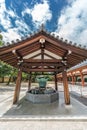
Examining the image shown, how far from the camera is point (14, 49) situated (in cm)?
555

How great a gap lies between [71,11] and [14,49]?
663 cm

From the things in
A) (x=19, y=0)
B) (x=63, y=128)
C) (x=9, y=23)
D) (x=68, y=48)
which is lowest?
(x=63, y=128)

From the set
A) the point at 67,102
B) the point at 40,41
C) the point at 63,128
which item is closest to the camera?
the point at 63,128

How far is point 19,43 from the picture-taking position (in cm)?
554

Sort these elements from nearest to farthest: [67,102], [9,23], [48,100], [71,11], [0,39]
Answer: [67,102]
[48,100]
[71,11]
[0,39]
[9,23]

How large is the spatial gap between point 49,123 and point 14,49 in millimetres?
3050

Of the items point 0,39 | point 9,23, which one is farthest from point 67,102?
point 9,23

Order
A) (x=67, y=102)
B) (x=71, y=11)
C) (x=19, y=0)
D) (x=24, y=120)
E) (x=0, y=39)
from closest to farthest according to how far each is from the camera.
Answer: (x=24, y=120) → (x=67, y=102) → (x=71, y=11) → (x=19, y=0) → (x=0, y=39)

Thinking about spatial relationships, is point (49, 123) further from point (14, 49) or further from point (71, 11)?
point (71, 11)

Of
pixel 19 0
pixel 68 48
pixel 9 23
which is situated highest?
pixel 9 23

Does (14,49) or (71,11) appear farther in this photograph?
(71,11)

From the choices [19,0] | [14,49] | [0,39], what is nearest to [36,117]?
[14,49]

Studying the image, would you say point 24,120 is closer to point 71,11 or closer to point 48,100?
point 48,100

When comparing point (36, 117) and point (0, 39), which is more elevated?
point (0, 39)
